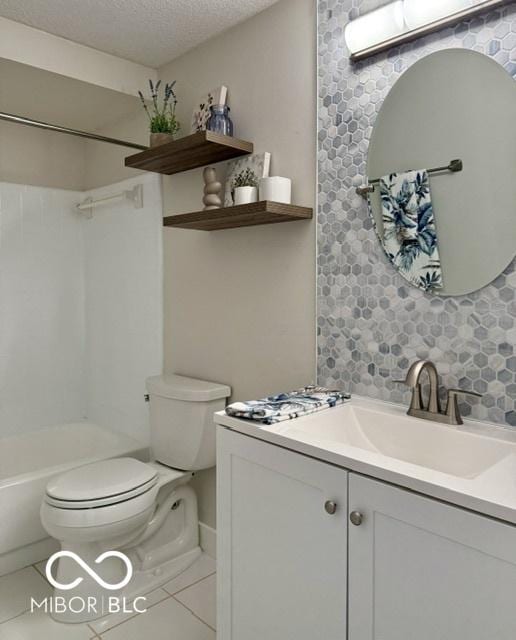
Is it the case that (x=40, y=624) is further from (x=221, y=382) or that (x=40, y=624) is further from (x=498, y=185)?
(x=498, y=185)

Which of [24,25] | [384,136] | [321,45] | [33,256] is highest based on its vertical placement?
[24,25]

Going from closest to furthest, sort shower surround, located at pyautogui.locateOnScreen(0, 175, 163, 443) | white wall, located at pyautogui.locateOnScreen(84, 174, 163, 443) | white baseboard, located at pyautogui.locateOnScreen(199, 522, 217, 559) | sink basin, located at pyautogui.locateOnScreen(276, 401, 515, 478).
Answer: sink basin, located at pyautogui.locateOnScreen(276, 401, 515, 478) → white baseboard, located at pyautogui.locateOnScreen(199, 522, 217, 559) → white wall, located at pyautogui.locateOnScreen(84, 174, 163, 443) → shower surround, located at pyautogui.locateOnScreen(0, 175, 163, 443)

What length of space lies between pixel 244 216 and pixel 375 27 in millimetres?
728

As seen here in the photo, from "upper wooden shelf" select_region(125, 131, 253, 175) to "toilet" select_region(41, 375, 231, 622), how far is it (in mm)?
981

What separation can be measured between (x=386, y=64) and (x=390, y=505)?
1.32 m

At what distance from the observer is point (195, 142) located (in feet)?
6.35

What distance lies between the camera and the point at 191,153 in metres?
2.08

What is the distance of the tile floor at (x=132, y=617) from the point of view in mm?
1833

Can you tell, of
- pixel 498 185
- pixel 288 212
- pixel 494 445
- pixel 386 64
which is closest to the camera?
pixel 494 445

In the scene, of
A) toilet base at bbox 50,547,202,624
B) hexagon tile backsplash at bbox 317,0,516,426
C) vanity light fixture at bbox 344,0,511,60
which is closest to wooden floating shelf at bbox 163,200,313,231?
hexagon tile backsplash at bbox 317,0,516,426

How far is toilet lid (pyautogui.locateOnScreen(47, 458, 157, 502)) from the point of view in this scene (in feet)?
6.21

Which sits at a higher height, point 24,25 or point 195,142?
point 24,25

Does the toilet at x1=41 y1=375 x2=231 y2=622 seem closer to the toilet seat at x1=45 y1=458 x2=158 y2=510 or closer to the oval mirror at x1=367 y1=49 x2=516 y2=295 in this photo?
the toilet seat at x1=45 y1=458 x2=158 y2=510

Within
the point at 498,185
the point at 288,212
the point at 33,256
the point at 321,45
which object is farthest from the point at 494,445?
the point at 33,256
